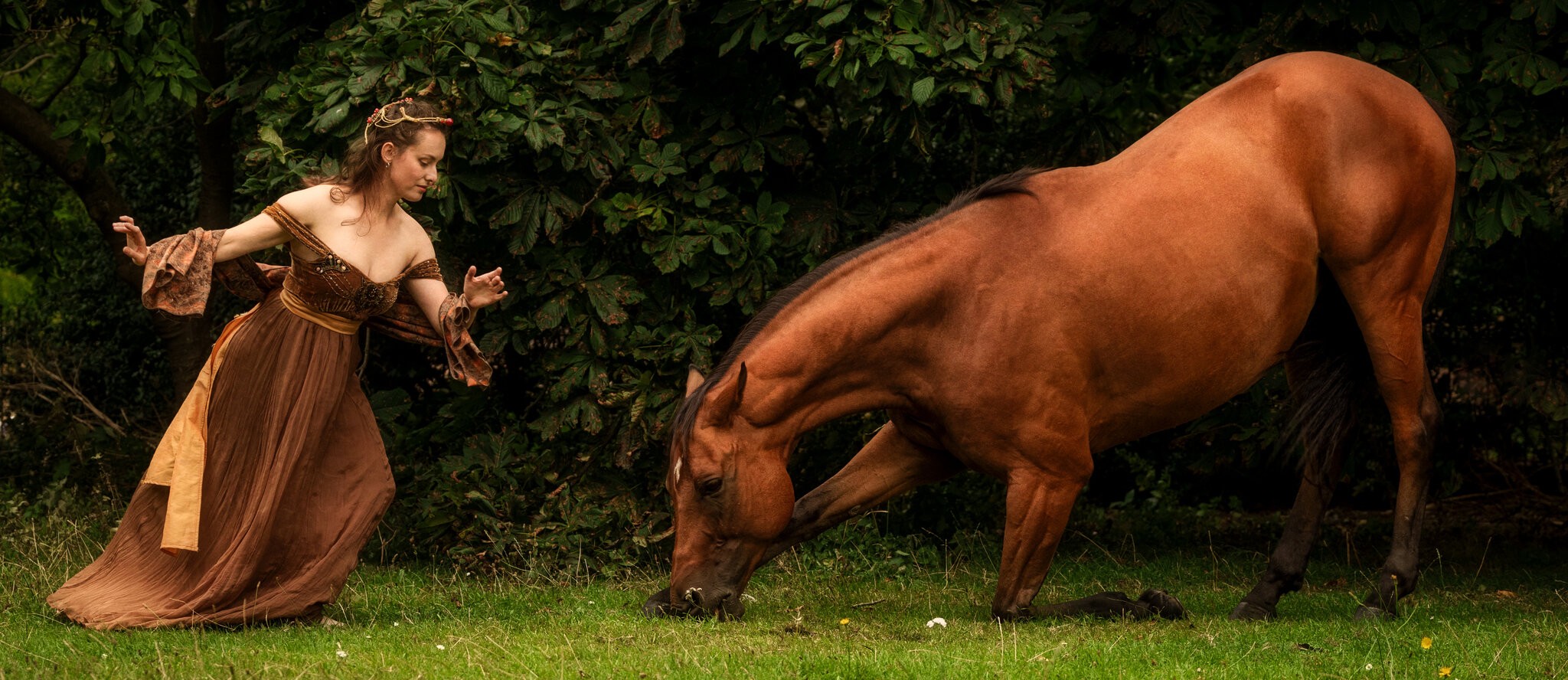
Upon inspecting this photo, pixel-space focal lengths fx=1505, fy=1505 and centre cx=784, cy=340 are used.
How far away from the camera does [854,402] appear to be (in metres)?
5.63

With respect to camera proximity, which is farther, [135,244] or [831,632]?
[831,632]

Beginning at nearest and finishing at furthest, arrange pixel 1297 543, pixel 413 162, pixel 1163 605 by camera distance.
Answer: pixel 413 162 < pixel 1163 605 < pixel 1297 543

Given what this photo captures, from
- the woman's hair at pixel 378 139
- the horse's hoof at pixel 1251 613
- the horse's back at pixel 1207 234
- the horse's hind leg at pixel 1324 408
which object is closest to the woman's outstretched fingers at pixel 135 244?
the woman's hair at pixel 378 139

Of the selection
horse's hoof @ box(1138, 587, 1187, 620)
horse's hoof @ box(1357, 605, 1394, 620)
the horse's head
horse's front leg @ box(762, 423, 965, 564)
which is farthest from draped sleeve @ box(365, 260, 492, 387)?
horse's hoof @ box(1357, 605, 1394, 620)

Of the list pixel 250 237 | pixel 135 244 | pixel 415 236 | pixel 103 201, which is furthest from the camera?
pixel 103 201

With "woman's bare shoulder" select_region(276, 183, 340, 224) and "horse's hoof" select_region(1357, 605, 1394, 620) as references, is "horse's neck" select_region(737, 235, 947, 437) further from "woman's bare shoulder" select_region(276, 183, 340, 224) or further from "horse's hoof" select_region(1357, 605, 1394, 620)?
"horse's hoof" select_region(1357, 605, 1394, 620)

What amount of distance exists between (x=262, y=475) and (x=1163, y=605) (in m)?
3.42

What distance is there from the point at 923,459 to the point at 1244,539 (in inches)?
151

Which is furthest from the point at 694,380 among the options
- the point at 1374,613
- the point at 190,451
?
the point at 1374,613

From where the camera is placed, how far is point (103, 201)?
9.20m

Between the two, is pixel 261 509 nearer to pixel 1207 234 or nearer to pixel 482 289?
pixel 482 289

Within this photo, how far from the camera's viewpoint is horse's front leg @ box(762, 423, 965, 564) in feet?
19.5

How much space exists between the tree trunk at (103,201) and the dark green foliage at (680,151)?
93cm

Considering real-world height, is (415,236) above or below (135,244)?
below
